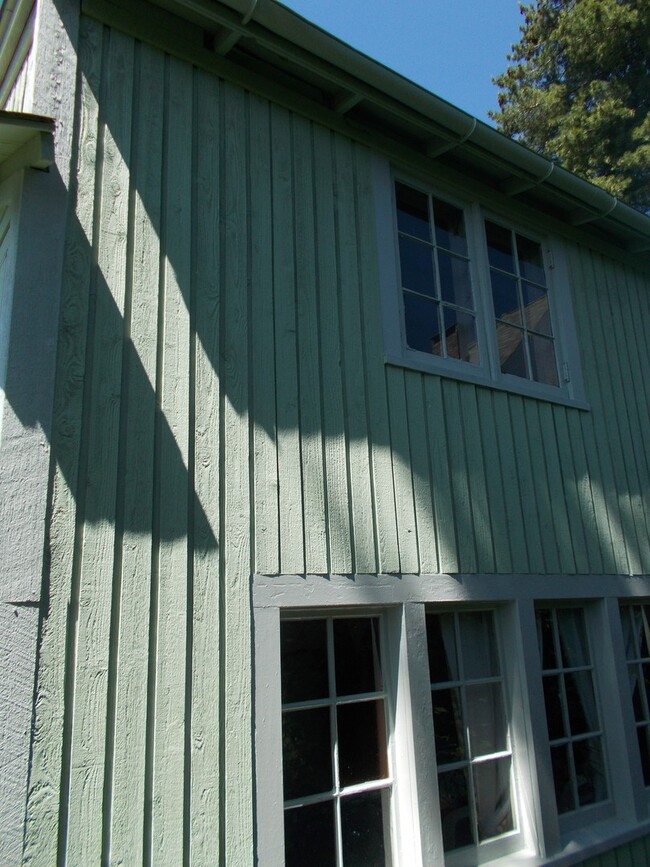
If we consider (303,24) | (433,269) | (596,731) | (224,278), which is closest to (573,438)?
(433,269)

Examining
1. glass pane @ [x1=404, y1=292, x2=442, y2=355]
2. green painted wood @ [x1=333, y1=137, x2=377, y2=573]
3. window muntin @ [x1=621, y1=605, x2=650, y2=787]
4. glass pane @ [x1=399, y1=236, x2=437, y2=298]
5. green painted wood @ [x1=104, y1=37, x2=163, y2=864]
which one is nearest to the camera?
green painted wood @ [x1=104, y1=37, x2=163, y2=864]

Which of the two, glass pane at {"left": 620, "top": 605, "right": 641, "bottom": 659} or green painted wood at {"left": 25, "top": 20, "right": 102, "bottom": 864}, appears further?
glass pane at {"left": 620, "top": 605, "right": 641, "bottom": 659}

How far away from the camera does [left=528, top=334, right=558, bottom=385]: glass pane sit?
496 centimetres

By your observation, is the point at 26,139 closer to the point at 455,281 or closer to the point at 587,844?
the point at 455,281

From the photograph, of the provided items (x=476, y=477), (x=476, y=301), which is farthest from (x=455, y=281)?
(x=476, y=477)

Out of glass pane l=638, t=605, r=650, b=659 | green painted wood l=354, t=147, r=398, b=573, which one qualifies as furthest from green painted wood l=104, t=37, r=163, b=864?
glass pane l=638, t=605, r=650, b=659

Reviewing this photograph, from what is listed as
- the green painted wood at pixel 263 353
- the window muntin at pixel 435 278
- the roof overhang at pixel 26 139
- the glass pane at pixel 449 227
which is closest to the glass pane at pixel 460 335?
the window muntin at pixel 435 278

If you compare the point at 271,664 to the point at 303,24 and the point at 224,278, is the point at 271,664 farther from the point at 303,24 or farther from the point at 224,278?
the point at 303,24

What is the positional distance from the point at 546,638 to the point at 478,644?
632 millimetres

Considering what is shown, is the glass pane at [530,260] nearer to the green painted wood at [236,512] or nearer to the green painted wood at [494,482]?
the green painted wood at [494,482]

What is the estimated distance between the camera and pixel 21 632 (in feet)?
8.10

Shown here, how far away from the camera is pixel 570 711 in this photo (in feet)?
14.1

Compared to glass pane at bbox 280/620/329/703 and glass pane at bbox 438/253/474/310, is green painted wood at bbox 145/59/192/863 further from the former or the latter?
glass pane at bbox 438/253/474/310

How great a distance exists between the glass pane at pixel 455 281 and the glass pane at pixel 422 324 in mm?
188
